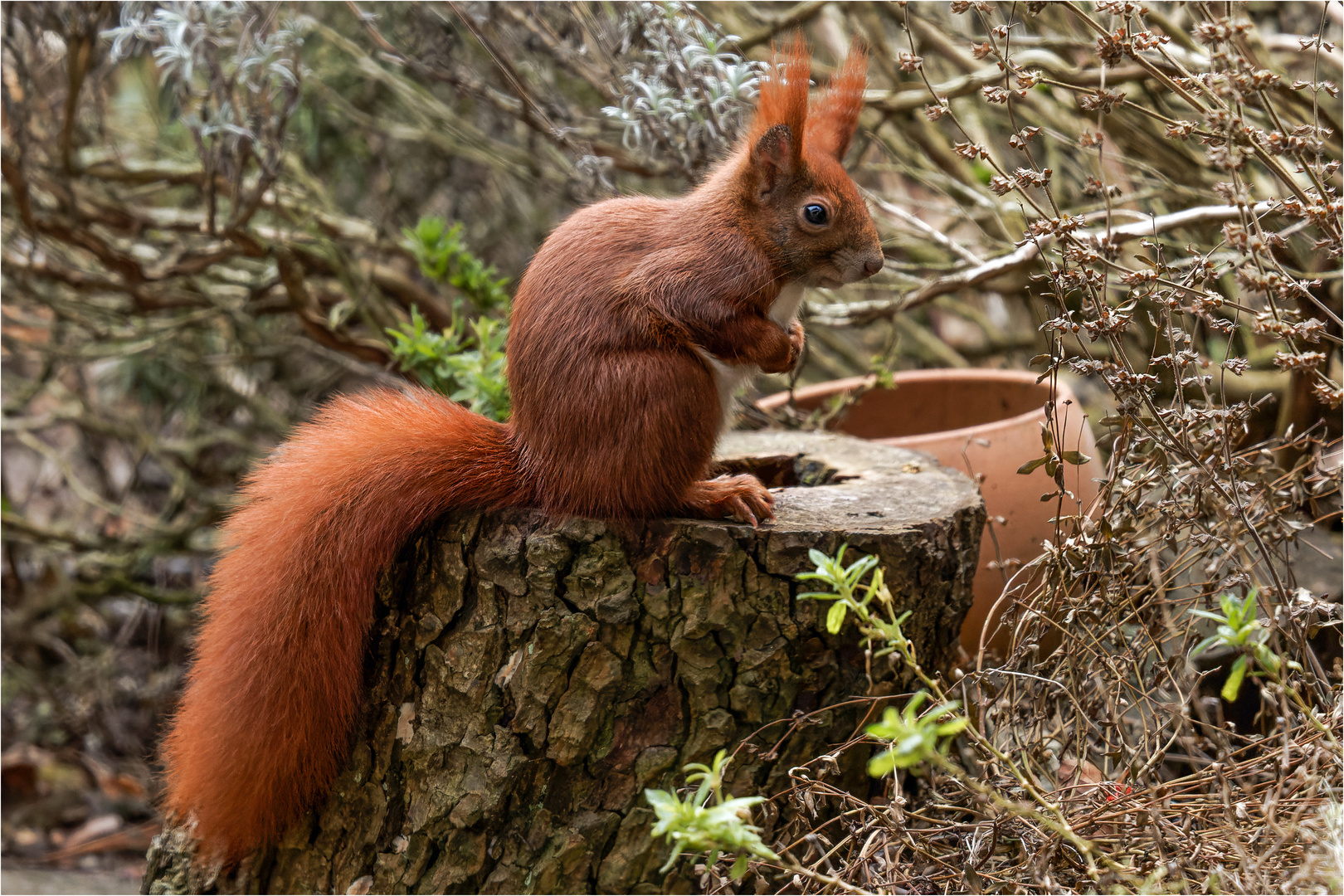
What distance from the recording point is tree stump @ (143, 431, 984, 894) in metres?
1.38

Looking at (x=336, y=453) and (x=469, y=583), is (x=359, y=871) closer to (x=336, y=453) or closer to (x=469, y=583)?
(x=469, y=583)

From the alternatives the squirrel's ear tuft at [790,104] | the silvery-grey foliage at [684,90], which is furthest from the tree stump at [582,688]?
the silvery-grey foliage at [684,90]

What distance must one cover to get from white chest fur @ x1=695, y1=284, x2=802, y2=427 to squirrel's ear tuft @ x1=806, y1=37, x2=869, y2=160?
8.7 inches

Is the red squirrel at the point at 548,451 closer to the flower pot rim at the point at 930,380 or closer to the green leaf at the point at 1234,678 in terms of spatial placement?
the flower pot rim at the point at 930,380

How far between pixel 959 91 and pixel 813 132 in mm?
880

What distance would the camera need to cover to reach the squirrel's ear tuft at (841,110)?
5.05 ft

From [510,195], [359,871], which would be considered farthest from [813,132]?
[510,195]

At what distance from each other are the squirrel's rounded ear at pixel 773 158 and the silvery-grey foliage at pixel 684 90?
1.82 feet

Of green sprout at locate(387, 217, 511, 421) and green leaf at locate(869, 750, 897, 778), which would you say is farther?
green sprout at locate(387, 217, 511, 421)

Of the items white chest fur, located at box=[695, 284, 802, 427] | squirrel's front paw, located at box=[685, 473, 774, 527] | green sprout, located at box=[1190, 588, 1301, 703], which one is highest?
white chest fur, located at box=[695, 284, 802, 427]

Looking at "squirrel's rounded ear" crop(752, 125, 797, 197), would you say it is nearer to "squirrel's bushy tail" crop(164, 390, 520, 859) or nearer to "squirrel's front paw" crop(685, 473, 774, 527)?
"squirrel's front paw" crop(685, 473, 774, 527)

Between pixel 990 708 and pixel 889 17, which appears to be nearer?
pixel 990 708

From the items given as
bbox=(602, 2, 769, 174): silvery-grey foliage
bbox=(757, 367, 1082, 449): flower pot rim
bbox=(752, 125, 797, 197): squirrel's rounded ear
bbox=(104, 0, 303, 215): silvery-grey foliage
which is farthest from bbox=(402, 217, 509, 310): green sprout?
bbox=(752, 125, 797, 197): squirrel's rounded ear

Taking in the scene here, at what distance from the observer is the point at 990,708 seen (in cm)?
137
